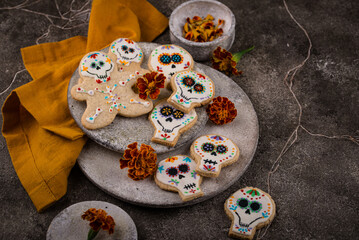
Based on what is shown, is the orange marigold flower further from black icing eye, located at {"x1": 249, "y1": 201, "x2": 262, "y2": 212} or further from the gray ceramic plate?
black icing eye, located at {"x1": 249, "y1": 201, "x2": 262, "y2": 212}

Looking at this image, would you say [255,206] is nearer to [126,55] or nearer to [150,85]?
[150,85]

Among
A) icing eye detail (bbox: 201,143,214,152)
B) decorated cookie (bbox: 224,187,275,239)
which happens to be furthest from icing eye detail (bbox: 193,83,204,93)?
decorated cookie (bbox: 224,187,275,239)

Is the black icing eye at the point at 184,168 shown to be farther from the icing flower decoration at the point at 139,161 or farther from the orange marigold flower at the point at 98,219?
the orange marigold flower at the point at 98,219

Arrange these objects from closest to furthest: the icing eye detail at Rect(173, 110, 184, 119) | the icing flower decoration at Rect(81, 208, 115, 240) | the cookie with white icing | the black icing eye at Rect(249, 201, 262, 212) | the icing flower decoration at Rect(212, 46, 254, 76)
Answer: the icing flower decoration at Rect(81, 208, 115, 240) < the black icing eye at Rect(249, 201, 262, 212) < the icing eye detail at Rect(173, 110, 184, 119) < the cookie with white icing < the icing flower decoration at Rect(212, 46, 254, 76)

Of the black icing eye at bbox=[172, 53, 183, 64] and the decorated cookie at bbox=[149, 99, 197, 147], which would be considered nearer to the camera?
the decorated cookie at bbox=[149, 99, 197, 147]

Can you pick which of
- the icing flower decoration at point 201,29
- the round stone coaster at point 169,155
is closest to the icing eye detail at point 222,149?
the round stone coaster at point 169,155

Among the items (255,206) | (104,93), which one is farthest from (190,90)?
(255,206)
